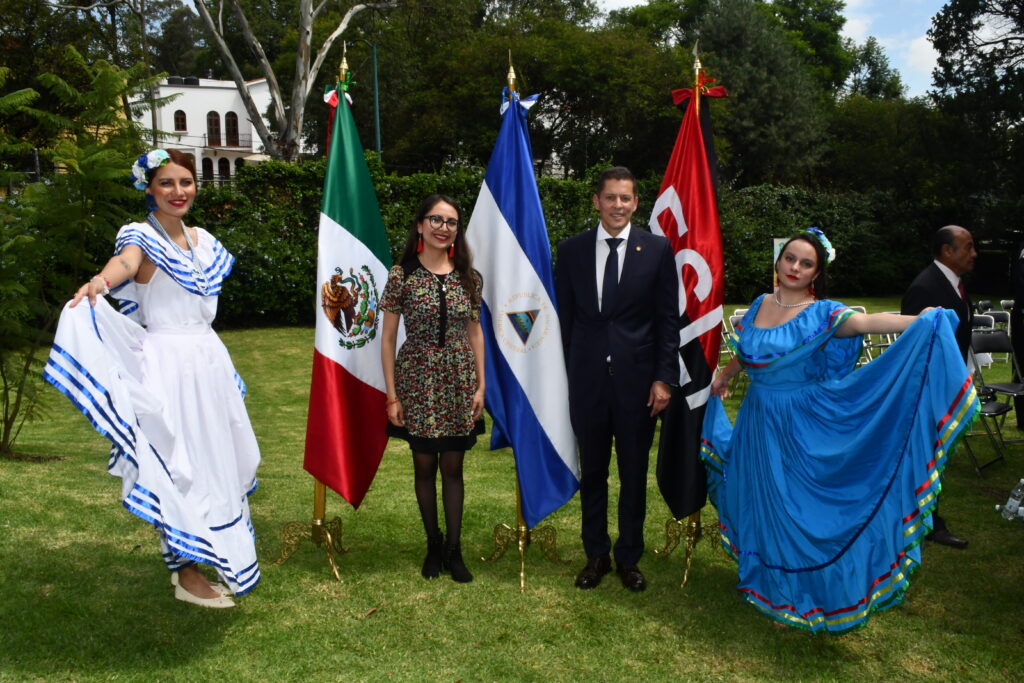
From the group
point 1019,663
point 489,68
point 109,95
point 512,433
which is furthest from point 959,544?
point 489,68

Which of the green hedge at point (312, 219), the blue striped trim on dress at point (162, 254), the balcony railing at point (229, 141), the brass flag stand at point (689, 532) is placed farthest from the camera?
the balcony railing at point (229, 141)

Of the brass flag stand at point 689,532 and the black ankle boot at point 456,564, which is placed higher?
the brass flag stand at point 689,532

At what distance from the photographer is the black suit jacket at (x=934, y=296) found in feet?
16.6

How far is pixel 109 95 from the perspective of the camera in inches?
279

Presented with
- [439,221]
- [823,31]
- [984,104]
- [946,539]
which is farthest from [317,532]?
[823,31]

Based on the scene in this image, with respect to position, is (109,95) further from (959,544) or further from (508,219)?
(959,544)

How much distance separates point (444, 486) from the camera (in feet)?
14.5

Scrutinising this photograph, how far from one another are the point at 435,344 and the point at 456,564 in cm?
114

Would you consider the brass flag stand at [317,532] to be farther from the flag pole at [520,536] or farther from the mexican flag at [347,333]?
the flag pole at [520,536]

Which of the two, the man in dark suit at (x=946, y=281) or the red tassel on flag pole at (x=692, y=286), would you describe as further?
the man in dark suit at (x=946, y=281)

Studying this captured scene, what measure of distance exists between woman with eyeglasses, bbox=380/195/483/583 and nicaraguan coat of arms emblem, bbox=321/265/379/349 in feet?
1.18

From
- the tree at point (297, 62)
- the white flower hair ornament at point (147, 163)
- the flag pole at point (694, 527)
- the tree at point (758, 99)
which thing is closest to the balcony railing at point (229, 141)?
the tree at point (758, 99)

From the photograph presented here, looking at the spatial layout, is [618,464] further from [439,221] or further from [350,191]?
[350,191]

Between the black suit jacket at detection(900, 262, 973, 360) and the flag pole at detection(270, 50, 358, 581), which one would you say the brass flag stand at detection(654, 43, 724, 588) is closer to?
the black suit jacket at detection(900, 262, 973, 360)
